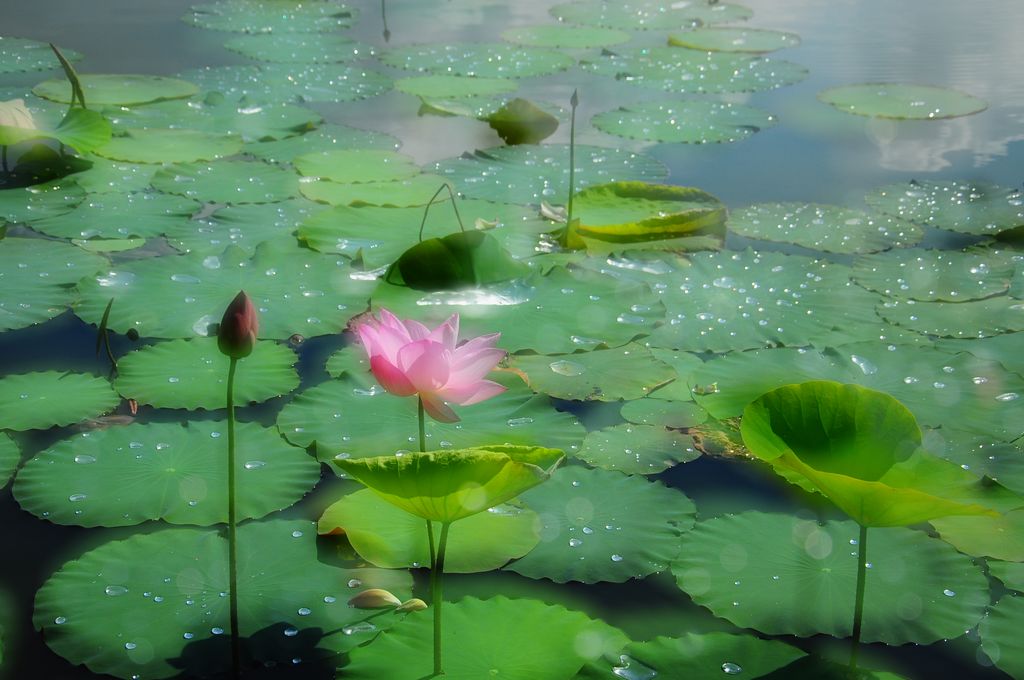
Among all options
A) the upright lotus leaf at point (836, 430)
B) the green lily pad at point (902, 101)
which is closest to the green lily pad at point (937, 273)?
the upright lotus leaf at point (836, 430)

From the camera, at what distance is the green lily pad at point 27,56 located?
3375mm

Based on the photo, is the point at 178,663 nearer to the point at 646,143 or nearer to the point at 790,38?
the point at 646,143

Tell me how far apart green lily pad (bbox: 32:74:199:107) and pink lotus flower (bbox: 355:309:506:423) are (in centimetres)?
220

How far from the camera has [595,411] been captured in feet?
5.42

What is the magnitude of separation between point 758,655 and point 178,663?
61 centimetres

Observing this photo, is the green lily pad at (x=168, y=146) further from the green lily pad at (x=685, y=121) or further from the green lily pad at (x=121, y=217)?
the green lily pad at (x=685, y=121)

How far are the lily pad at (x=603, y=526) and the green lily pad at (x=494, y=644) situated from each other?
0.11m

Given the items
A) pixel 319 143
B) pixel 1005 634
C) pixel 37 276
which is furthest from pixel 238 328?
pixel 319 143

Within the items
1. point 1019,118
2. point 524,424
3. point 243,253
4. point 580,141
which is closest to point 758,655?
point 524,424

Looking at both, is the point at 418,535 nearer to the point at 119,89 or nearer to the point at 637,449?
the point at 637,449

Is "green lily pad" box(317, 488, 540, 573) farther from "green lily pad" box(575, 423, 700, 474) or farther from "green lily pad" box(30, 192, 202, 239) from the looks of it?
"green lily pad" box(30, 192, 202, 239)

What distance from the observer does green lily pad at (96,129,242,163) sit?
263 centimetres

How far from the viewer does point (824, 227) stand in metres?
2.29

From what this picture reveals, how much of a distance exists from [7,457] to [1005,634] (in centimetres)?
130
